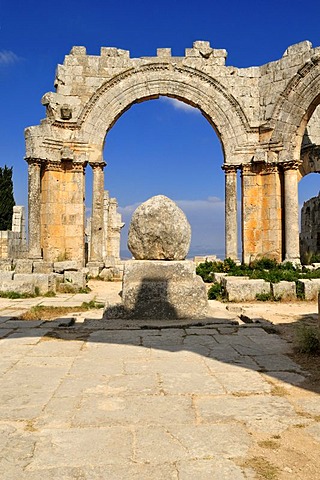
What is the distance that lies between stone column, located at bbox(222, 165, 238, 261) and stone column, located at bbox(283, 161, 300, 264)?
1766 millimetres

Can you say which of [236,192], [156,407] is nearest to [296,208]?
[236,192]

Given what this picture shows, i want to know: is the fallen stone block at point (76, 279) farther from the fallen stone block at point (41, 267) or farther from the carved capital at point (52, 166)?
the carved capital at point (52, 166)

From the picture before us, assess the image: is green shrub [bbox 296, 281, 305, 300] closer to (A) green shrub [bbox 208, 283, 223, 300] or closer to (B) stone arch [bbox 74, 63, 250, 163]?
(A) green shrub [bbox 208, 283, 223, 300]

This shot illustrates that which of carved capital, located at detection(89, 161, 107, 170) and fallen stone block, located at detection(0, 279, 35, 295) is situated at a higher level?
carved capital, located at detection(89, 161, 107, 170)

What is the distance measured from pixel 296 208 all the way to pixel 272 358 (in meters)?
11.0

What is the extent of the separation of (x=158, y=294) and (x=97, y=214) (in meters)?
9.38

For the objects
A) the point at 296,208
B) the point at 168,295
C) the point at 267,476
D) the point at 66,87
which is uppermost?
the point at 66,87

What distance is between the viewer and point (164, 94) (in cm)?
1569

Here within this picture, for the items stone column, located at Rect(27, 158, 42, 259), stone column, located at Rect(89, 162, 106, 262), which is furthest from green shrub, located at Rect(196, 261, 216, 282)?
stone column, located at Rect(27, 158, 42, 259)

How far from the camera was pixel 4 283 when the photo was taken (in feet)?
35.0

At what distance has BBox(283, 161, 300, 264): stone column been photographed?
47.1ft

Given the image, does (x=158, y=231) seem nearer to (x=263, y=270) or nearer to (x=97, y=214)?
(x=263, y=270)

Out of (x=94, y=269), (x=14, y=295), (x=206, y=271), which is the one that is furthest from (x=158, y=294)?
(x=94, y=269)

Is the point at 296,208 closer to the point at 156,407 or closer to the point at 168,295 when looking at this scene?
the point at 168,295
